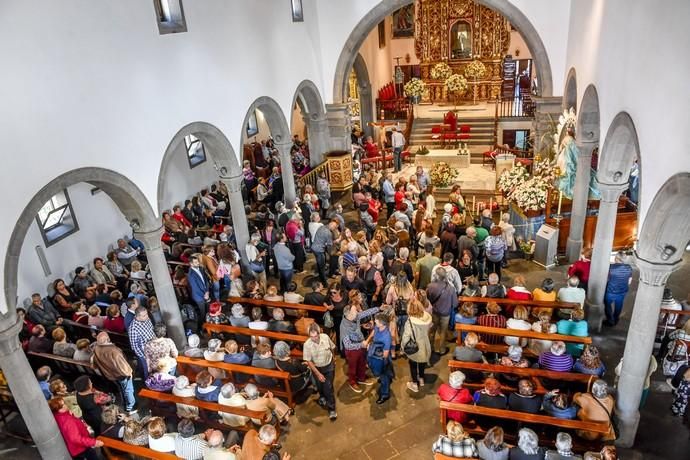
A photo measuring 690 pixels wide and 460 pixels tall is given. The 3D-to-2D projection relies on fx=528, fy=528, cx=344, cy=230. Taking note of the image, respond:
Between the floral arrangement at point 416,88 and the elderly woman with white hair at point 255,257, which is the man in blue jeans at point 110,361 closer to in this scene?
the elderly woman with white hair at point 255,257

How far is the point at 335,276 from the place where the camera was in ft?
38.8

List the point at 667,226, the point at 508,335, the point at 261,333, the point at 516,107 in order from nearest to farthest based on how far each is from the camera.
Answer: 1. the point at 667,226
2. the point at 508,335
3. the point at 261,333
4. the point at 516,107

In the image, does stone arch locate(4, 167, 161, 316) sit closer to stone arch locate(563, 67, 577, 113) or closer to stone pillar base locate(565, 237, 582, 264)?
stone pillar base locate(565, 237, 582, 264)

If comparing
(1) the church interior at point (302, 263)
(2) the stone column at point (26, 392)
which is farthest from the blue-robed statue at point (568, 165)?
(2) the stone column at point (26, 392)

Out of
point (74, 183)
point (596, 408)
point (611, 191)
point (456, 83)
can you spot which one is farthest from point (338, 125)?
point (596, 408)

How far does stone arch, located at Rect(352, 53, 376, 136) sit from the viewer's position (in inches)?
873

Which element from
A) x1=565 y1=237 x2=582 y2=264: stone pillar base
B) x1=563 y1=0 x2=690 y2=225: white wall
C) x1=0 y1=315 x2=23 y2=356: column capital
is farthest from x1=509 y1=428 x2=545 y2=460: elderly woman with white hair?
x1=565 y1=237 x2=582 y2=264: stone pillar base

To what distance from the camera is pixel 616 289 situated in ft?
30.4

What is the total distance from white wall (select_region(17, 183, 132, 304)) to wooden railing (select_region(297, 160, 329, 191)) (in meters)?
4.95

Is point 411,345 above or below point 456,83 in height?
below

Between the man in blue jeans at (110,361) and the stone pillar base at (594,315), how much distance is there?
311 inches

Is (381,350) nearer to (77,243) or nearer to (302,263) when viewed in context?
(302,263)

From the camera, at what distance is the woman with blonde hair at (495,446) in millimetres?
5727

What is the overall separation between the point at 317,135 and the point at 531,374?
37.0 feet
